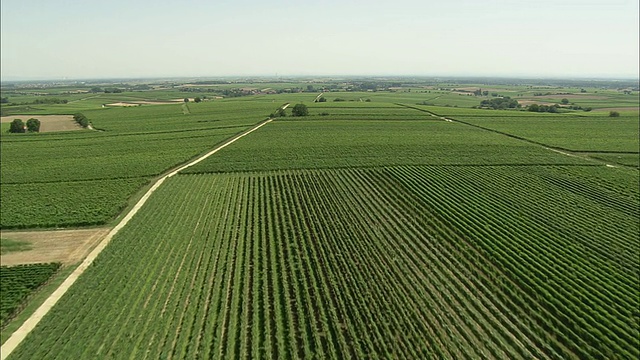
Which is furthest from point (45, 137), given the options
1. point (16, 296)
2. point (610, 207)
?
point (610, 207)

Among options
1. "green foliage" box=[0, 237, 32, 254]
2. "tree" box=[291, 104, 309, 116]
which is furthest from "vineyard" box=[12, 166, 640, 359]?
"tree" box=[291, 104, 309, 116]

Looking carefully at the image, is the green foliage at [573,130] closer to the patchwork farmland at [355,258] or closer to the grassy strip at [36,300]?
the patchwork farmland at [355,258]

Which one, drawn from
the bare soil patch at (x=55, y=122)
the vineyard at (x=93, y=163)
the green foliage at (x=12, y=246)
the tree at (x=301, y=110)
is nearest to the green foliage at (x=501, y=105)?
the tree at (x=301, y=110)

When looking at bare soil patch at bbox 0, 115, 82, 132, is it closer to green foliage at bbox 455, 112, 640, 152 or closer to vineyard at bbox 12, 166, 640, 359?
vineyard at bbox 12, 166, 640, 359

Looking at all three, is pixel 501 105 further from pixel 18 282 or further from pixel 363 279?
pixel 18 282

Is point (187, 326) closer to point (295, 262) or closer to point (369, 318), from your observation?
point (295, 262)
